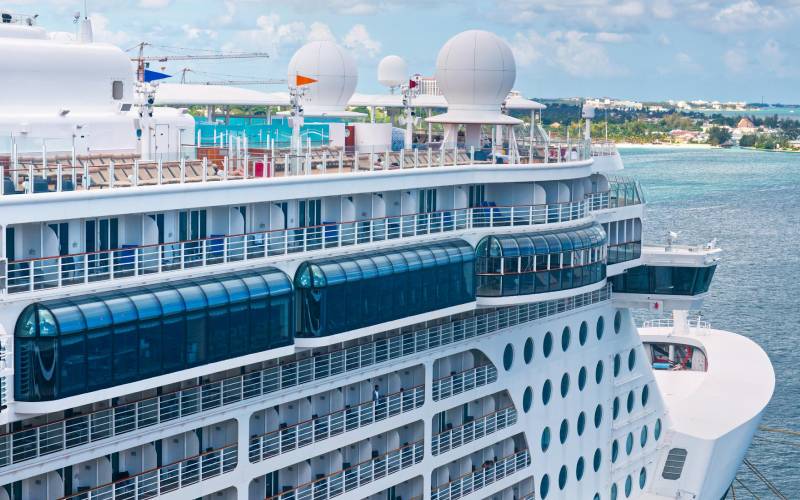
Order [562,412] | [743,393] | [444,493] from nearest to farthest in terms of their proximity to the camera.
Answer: [444,493], [562,412], [743,393]

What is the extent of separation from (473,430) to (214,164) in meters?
8.68

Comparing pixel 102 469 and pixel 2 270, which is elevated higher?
pixel 2 270

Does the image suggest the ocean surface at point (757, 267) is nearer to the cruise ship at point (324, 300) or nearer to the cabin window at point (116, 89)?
the cruise ship at point (324, 300)

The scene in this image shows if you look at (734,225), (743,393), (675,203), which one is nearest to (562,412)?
(743,393)

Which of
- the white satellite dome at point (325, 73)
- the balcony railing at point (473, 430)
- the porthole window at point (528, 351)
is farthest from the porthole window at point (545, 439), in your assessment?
the white satellite dome at point (325, 73)

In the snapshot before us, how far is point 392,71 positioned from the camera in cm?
4472

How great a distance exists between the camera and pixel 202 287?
22.6 m

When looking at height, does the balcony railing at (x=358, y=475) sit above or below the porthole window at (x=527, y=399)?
below

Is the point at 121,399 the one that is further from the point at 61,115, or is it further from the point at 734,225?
the point at 734,225

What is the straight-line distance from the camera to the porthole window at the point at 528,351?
32.8m

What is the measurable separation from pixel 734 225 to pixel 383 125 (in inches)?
3516

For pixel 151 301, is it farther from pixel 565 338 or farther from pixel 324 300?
pixel 565 338

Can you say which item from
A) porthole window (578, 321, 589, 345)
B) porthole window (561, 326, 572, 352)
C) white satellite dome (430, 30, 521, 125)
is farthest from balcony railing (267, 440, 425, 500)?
white satellite dome (430, 30, 521, 125)

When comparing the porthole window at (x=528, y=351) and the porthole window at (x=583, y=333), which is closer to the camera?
the porthole window at (x=528, y=351)
